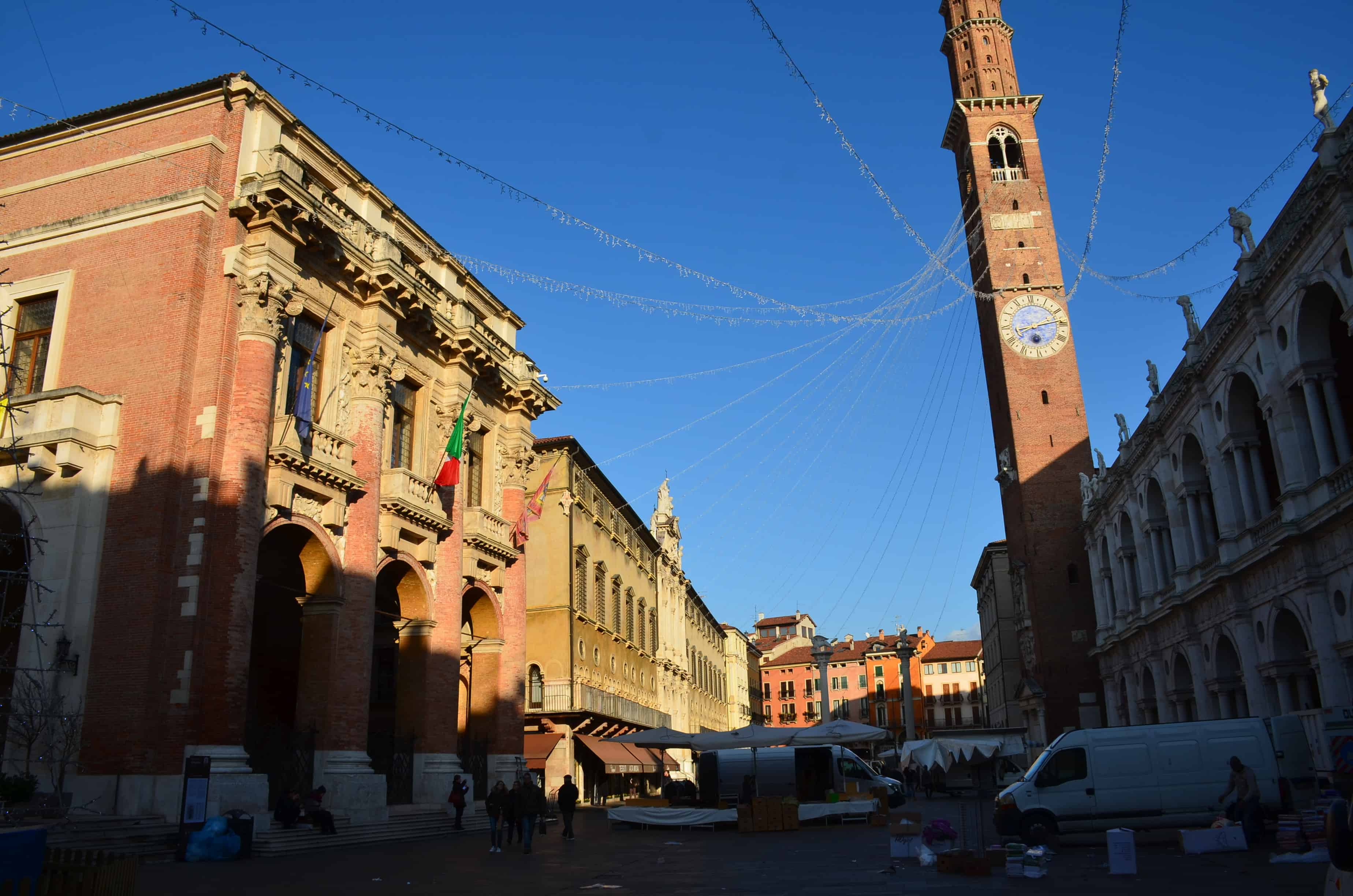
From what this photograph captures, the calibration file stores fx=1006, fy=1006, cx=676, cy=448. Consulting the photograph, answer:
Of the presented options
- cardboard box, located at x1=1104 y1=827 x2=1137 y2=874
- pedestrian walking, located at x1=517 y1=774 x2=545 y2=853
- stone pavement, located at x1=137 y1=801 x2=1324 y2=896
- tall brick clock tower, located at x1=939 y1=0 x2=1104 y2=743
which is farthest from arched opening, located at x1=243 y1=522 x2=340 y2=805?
tall brick clock tower, located at x1=939 y1=0 x2=1104 y2=743

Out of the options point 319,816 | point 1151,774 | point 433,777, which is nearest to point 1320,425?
point 1151,774

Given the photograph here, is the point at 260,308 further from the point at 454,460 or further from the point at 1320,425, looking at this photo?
the point at 1320,425

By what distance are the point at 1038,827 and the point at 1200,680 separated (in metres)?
17.9

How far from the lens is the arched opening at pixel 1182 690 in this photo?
3522 cm

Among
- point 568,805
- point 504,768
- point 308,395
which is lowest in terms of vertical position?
point 568,805

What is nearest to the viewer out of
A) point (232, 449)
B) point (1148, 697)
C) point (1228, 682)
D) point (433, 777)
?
point (232, 449)

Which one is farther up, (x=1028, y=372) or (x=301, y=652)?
(x=1028, y=372)

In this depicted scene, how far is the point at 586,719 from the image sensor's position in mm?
41031

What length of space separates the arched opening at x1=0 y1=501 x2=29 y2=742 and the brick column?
8.82 m

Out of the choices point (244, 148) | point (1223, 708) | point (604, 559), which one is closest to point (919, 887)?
point (244, 148)

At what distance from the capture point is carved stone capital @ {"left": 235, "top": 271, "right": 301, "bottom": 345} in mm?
20250

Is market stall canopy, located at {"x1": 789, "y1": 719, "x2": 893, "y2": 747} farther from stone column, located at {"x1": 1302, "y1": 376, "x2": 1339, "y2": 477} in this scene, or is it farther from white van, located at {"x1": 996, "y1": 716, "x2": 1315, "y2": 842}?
stone column, located at {"x1": 1302, "y1": 376, "x2": 1339, "y2": 477}

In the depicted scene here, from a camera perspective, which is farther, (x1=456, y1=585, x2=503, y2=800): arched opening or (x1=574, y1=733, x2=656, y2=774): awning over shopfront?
(x1=574, y1=733, x2=656, y2=774): awning over shopfront

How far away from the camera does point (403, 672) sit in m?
25.6
